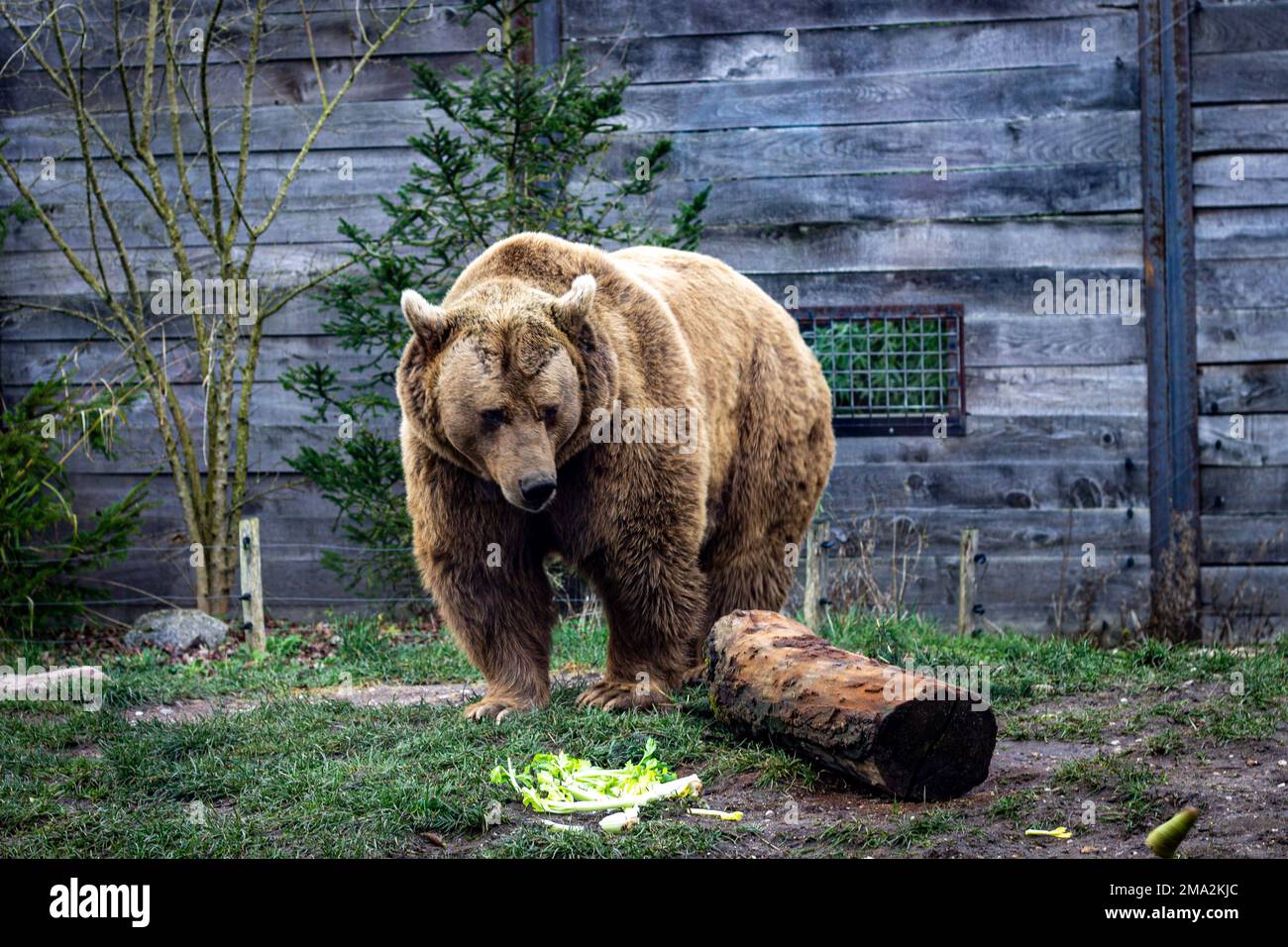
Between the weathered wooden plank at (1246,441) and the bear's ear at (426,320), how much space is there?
6.60 meters

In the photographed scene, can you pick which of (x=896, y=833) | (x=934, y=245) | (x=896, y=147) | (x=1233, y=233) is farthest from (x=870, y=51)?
(x=896, y=833)

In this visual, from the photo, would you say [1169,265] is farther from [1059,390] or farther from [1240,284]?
[1059,390]

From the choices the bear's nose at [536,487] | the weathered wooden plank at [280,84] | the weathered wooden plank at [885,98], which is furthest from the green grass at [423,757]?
the weathered wooden plank at [280,84]

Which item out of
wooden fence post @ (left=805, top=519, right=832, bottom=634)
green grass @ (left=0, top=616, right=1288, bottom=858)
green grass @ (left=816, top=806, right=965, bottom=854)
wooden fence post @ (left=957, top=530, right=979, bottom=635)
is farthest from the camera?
wooden fence post @ (left=957, top=530, right=979, bottom=635)

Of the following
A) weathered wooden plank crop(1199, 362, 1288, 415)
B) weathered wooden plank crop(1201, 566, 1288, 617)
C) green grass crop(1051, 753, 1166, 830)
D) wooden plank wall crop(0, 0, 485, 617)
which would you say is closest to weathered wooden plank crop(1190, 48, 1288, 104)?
weathered wooden plank crop(1199, 362, 1288, 415)

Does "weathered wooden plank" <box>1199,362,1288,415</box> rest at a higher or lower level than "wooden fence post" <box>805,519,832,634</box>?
higher

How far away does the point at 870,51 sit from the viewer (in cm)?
997

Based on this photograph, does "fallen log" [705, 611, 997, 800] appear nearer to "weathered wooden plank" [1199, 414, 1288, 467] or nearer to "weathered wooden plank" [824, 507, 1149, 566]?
"weathered wooden plank" [824, 507, 1149, 566]

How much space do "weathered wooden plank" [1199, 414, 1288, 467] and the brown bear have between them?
194 inches

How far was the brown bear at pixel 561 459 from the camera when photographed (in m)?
5.36

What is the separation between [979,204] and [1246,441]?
2.67 m

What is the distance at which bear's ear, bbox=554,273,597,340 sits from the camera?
5.49m

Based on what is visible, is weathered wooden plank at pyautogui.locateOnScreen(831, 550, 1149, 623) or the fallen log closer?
the fallen log
